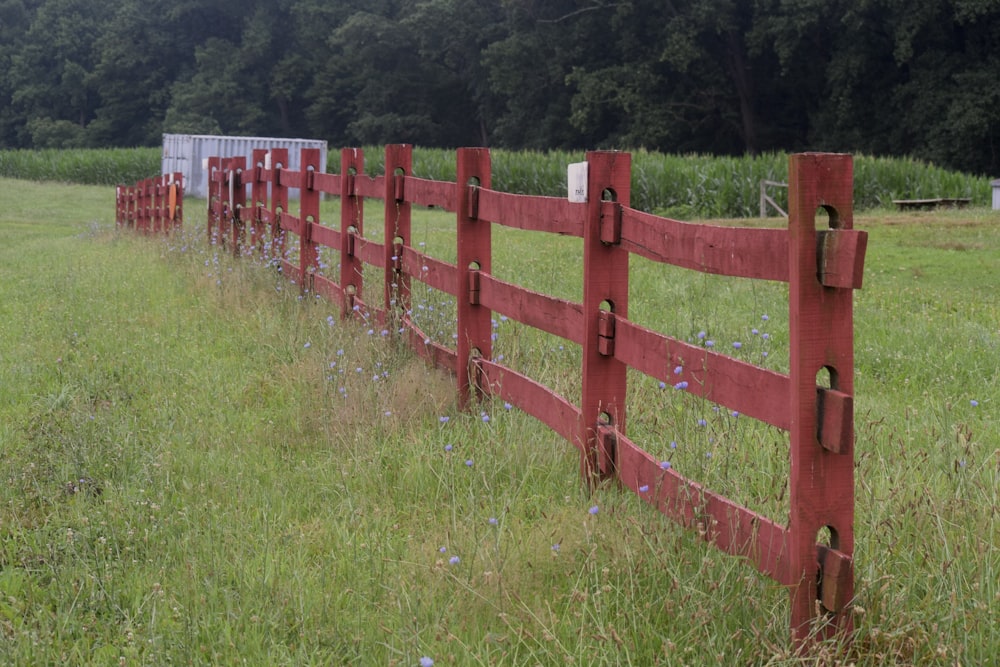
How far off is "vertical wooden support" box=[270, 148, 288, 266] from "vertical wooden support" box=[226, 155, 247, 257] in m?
1.66

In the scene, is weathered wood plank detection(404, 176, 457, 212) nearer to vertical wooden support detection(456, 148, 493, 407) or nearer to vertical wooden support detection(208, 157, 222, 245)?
vertical wooden support detection(456, 148, 493, 407)

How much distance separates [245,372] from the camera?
6.58 metres

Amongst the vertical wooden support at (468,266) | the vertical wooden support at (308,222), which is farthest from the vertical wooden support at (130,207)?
the vertical wooden support at (468,266)

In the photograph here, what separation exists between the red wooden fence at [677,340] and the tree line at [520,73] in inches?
1532

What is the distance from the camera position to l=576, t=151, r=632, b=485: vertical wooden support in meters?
4.11

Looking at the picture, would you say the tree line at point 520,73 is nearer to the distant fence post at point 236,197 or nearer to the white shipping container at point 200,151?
the white shipping container at point 200,151

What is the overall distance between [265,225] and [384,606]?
831cm

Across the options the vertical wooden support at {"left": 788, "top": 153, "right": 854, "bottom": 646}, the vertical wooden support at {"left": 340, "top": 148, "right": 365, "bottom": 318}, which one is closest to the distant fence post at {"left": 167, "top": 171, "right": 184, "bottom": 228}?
the vertical wooden support at {"left": 340, "top": 148, "right": 365, "bottom": 318}

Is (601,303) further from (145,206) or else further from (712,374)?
(145,206)

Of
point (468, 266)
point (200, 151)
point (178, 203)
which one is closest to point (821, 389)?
point (468, 266)

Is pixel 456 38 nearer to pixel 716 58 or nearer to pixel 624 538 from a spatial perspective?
pixel 716 58

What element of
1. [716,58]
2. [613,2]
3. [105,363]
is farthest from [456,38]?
[105,363]

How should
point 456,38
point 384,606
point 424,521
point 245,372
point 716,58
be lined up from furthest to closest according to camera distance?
point 456,38 < point 716,58 < point 245,372 < point 424,521 < point 384,606

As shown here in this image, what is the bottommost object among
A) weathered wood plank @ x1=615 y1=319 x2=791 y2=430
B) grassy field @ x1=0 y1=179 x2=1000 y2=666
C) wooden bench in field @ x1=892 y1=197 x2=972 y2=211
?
grassy field @ x1=0 y1=179 x2=1000 y2=666
